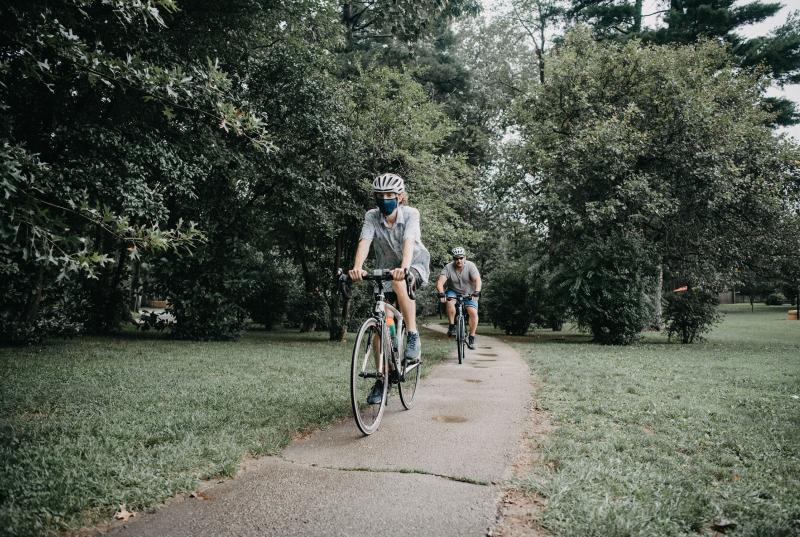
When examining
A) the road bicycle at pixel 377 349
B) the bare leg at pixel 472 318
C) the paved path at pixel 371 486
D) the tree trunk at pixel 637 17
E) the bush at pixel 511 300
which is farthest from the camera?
the tree trunk at pixel 637 17

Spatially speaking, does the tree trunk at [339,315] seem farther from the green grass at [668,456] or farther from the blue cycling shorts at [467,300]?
the green grass at [668,456]

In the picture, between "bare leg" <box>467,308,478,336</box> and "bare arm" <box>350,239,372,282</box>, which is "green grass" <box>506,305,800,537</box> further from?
"bare leg" <box>467,308,478,336</box>

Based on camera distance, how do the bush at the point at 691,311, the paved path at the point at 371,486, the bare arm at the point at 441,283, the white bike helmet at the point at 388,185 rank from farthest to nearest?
1. the bush at the point at 691,311
2. the bare arm at the point at 441,283
3. the white bike helmet at the point at 388,185
4. the paved path at the point at 371,486

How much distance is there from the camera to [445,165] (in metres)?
13.6

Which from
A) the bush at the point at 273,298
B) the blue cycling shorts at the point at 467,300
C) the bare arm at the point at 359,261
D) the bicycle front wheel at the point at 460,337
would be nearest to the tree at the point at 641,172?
the blue cycling shorts at the point at 467,300

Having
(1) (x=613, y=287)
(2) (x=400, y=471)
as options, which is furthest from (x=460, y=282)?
(1) (x=613, y=287)

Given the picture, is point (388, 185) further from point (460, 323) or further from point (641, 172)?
point (641, 172)

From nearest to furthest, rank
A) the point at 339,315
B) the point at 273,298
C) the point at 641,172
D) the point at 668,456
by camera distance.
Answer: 1. the point at 668,456
2. the point at 339,315
3. the point at 641,172
4. the point at 273,298

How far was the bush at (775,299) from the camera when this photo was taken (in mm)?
50269

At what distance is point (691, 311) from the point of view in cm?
1491

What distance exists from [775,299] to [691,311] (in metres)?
46.3

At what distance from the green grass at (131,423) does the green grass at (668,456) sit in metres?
2.09

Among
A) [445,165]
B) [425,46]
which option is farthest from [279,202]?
[425,46]

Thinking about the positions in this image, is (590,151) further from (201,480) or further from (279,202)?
(201,480)
